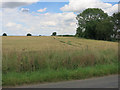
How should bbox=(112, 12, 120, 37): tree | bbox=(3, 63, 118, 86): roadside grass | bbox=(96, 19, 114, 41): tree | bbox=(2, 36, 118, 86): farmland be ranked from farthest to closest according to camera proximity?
bbox=(112, 12, 120, 37): tree → bbox=(96, 19, 114, 41): tree → bbox=(2, 36, 118, 86): farmland → bbox=(3, 63, 118, 86): roadside grass

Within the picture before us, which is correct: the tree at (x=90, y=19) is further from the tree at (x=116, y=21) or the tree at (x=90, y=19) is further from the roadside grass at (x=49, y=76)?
the roadside grass at (x=49, y=76)

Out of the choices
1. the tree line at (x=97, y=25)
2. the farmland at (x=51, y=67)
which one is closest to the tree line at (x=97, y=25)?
the tree line at (x=97, y=25)

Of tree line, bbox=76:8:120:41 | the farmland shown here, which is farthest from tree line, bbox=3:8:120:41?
the farmland

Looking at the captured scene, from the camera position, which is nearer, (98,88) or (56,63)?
(98,88)

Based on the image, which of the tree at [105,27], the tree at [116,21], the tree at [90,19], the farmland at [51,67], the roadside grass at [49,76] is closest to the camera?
the roadside grass at [49,76]

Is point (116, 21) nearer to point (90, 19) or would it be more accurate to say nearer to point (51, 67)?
point (90, 19)

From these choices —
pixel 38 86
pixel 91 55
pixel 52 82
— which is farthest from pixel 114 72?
pixel 38 86

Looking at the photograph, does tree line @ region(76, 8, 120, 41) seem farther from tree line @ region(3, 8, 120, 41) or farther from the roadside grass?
the roadside grass

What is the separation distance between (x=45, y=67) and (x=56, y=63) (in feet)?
2.24

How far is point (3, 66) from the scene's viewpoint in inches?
257

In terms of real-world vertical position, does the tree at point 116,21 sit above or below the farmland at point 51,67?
above

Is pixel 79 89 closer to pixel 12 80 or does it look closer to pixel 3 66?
pixel 12 80

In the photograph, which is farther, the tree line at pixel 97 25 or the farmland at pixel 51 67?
the tree line at pixel 97 25

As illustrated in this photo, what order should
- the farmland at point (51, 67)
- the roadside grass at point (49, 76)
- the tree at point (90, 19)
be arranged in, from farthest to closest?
the tree at point (90, 19) → the farmland at point (51, 67) → the roadside grass at point (49, 76)
